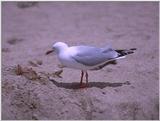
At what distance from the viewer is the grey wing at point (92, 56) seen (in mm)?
5062

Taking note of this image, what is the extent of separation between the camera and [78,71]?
19.8 ft

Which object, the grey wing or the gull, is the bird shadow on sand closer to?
the gull

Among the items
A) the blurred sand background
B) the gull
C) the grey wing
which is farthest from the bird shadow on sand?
the grey wing

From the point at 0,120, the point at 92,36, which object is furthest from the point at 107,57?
the point at 92,36

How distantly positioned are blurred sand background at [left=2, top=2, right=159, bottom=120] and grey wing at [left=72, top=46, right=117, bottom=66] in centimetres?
42

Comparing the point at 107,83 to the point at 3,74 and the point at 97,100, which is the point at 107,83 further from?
the point at 3,74

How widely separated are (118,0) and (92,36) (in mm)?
3974

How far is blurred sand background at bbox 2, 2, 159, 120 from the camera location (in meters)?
4.69

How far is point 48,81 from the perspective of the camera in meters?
5.26

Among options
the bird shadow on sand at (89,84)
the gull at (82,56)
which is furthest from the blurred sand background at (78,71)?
the gull at (82,56)

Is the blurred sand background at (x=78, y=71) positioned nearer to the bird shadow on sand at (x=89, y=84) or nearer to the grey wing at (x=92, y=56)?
the bird shadow on sand at (x=89, y=84)

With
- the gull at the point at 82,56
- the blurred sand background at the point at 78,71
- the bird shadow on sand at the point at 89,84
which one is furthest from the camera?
the bird shadow on sand at the point at 89,84

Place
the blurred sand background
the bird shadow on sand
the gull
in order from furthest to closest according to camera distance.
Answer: the bird shadow on sand
the gull
the blurred sand background

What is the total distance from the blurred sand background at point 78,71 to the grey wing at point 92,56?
42 centimetres
